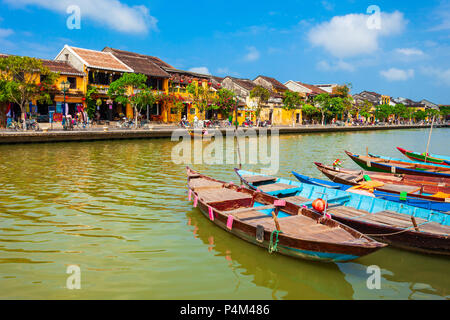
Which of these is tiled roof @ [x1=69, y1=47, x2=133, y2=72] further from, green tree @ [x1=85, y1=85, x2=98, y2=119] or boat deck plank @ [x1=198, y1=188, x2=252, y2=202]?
boat deck plank @ [x1=198, y1=188, x2=252, y2=202]

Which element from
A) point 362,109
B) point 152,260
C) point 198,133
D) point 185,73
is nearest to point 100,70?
point 198,133

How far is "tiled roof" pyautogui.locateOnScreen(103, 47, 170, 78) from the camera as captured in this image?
37.5 metres

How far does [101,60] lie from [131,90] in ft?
18.1

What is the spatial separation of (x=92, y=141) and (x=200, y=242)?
2233 centimetres

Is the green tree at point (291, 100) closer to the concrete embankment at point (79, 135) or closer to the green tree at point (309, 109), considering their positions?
the green tree at point (309, 109)

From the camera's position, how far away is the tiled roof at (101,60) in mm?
33500

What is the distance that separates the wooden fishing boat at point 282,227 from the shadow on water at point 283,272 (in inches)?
8.6

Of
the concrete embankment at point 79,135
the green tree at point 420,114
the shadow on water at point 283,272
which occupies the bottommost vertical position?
the shadow on water at point 283,272

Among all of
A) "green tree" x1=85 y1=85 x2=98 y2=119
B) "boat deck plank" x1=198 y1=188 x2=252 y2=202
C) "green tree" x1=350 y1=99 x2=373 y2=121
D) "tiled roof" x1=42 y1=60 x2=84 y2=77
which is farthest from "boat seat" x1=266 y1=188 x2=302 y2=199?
"green tree" x1=350 y1=99 x2=373 y2=121

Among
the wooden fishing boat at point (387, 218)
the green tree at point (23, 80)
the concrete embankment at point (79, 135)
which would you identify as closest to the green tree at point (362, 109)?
the concrete embankment at point (79, 135)

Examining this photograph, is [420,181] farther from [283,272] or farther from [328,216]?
[283,272]

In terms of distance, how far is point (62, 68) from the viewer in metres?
31.9

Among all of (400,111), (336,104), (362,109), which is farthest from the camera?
(400,111)

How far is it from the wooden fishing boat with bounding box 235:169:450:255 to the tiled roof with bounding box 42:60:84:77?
2833 centimetres
